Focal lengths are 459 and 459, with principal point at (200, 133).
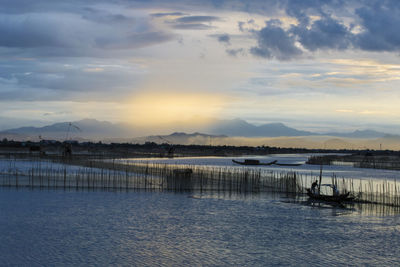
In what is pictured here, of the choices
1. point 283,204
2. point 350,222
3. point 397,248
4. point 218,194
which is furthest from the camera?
point 218,194

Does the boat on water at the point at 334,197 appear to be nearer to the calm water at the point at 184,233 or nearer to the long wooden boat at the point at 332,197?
the long wooden boat at the point at 332,197

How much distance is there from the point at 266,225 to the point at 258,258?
493 centimetres

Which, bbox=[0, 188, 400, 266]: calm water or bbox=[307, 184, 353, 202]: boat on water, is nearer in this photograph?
bbox=[0, 188, 400, 266]: calm water

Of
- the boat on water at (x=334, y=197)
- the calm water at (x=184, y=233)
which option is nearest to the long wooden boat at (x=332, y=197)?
the boat on water at (x=334, y=197)

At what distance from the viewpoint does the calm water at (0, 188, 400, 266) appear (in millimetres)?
13109

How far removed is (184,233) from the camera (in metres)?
16.3

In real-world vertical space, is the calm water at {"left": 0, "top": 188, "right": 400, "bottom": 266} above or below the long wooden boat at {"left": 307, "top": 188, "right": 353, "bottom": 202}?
below

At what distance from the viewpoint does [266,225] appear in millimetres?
18188

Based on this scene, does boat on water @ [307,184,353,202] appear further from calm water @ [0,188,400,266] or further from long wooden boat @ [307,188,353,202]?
calm water @ [0,188,400,266]

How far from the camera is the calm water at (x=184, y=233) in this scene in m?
13.1

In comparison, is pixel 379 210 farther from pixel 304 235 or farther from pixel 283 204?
pixel 304 235

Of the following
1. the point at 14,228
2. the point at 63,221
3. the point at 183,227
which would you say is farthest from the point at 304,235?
the point at 14,228

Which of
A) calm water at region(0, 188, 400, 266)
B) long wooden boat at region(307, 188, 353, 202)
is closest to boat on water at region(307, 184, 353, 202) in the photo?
long wooden boat at region(307, 188, 353, 202)

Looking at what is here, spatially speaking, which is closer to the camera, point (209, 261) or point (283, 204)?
point (209, 261)
